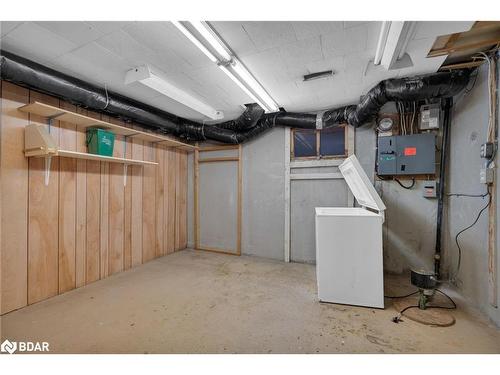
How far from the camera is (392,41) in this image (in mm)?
1640

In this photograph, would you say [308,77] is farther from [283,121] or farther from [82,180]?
[82,180]

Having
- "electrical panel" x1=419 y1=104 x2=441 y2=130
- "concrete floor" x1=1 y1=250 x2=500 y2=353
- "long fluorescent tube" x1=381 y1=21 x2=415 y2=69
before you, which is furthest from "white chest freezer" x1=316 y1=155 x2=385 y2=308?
"electrical panel" x1=419 y1=104 x2=441 y2=130

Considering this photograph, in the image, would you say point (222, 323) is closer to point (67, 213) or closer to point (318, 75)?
point (67, 213)

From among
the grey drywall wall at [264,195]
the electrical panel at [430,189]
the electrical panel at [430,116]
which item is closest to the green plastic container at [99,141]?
the grey drywall wall at [264,195]

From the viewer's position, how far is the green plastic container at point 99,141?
2.62m

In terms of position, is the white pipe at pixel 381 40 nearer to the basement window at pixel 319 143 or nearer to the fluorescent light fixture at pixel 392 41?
the fluorescent light fixture at pixel 392 41

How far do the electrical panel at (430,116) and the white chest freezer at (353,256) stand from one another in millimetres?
1264

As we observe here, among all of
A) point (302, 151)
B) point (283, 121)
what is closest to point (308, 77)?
point (283, 121)

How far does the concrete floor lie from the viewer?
5.28 feet

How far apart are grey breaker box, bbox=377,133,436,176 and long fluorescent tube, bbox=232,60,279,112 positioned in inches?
59.5

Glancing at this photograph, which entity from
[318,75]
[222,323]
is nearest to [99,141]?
[222,323]

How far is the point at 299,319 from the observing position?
1956mm

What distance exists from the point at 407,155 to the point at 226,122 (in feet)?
8.68
